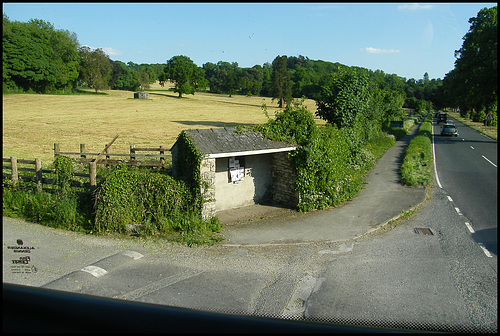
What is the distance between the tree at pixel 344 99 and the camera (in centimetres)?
2023

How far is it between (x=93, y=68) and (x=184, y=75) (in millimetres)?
19516

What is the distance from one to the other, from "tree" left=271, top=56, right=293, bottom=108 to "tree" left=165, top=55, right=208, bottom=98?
20438mm

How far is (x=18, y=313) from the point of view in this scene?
0.78 meters

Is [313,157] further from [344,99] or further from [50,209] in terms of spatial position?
[344,99]

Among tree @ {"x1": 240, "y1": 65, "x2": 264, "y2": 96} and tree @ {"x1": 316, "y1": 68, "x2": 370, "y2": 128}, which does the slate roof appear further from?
tree @ {"x1": 240, "y1": 65, "x2": 264, "y2": 96}

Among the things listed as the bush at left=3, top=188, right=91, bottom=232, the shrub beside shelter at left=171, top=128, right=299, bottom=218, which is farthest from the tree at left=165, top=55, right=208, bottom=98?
the bush at left=3, top=188, right=91, bottom=232

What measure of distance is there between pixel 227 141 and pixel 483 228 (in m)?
7.78

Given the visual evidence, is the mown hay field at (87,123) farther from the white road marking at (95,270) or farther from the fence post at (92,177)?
the white road marking at (95,270)

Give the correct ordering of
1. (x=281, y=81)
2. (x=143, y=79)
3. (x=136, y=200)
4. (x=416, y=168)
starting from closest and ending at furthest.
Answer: (x=136, y=200), (x=416, y=168), (x=281, y=81), (x=143, y=79)

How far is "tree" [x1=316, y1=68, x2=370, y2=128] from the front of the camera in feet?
66.4

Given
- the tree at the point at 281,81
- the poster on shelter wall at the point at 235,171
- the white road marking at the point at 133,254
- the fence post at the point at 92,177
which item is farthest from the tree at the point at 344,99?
the tree at the point at 281,81

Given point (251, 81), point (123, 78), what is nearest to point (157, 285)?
point (251, 81)

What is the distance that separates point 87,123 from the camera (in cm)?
4406

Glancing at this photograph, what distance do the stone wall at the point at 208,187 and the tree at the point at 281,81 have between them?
66.5 meters
